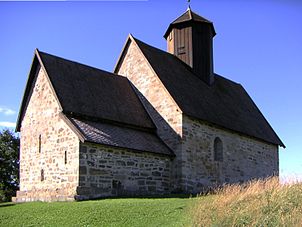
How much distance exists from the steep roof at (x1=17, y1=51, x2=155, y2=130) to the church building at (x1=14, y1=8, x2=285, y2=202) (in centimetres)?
6

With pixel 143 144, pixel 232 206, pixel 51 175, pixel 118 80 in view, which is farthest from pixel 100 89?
pixel 232 206

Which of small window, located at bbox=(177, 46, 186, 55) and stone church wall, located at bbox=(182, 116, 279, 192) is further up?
small window, located at bbox=(177, 46, 186, 55)

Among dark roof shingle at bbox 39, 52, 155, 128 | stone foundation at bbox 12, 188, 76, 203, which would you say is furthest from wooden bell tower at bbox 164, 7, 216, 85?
stone foundation at bbox 12, 188, 76, 203

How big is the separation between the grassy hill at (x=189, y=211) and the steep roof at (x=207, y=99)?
7940 millimetres

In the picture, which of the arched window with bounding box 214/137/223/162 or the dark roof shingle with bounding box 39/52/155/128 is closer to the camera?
the dark roof shingle with bounding box 39/52/155/128

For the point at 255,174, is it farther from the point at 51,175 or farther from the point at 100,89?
the point at 51,175

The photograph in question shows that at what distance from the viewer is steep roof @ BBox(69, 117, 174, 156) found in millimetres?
18452

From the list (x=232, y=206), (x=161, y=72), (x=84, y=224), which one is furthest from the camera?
(x=161, y=72)

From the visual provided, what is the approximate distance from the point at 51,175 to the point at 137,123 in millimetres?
4933

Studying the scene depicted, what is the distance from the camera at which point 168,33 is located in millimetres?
28328

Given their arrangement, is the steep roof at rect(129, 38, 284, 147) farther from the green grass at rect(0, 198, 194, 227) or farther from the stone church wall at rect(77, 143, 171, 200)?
the green grass at rect(0, 198, 194, 227)

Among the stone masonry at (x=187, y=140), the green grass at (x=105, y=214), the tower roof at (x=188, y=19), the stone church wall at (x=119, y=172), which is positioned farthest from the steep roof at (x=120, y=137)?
the tower roof at (x=188, y=19)

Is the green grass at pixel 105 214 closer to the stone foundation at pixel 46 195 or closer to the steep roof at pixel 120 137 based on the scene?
the stone foundation at pixel 46 195

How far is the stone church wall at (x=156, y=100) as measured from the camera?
21.3 metres
